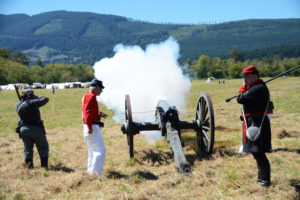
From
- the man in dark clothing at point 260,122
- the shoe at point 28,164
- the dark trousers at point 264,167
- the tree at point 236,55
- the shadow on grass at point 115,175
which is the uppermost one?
the tree at point 236,55

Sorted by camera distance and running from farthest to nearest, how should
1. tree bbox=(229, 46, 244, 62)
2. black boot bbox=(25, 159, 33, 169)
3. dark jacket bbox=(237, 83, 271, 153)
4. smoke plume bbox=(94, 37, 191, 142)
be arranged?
tree bbox=(229, 46, 244, 62), smoke plume bbox=(94, 37, 191, 142), black boot bbox=(25, 159, 33, 169), dark jacket bbox=(237, 83, 271, 153)

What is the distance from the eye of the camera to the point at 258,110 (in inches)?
150

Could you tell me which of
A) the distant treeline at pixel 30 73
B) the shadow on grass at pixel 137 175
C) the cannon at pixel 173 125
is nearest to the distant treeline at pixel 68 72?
the distant treeline at pixel 30 73

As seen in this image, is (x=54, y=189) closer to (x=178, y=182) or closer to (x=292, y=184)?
(x=178, y=182)

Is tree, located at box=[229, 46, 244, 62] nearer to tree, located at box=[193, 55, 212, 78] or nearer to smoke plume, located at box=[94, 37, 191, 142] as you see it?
tree, located at box=[193, 55, 212, 78]

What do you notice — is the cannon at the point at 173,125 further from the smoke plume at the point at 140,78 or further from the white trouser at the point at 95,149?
the smoke plume at the point at 140,78

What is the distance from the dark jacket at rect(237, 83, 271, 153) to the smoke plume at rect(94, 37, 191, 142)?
6.04 meters

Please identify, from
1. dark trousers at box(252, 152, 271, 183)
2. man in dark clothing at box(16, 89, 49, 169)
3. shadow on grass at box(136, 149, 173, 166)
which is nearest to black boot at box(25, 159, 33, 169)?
man in dark clothing at box(16, 89, 49, 169)

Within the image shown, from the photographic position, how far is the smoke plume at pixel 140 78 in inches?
397

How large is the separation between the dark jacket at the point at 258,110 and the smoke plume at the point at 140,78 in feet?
19.8

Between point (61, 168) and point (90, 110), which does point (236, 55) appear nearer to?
point (61, 168)

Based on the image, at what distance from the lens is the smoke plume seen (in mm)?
10078

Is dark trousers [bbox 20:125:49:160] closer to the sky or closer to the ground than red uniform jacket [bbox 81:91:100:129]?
closer to the ground

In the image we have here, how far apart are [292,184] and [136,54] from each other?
300 inches
